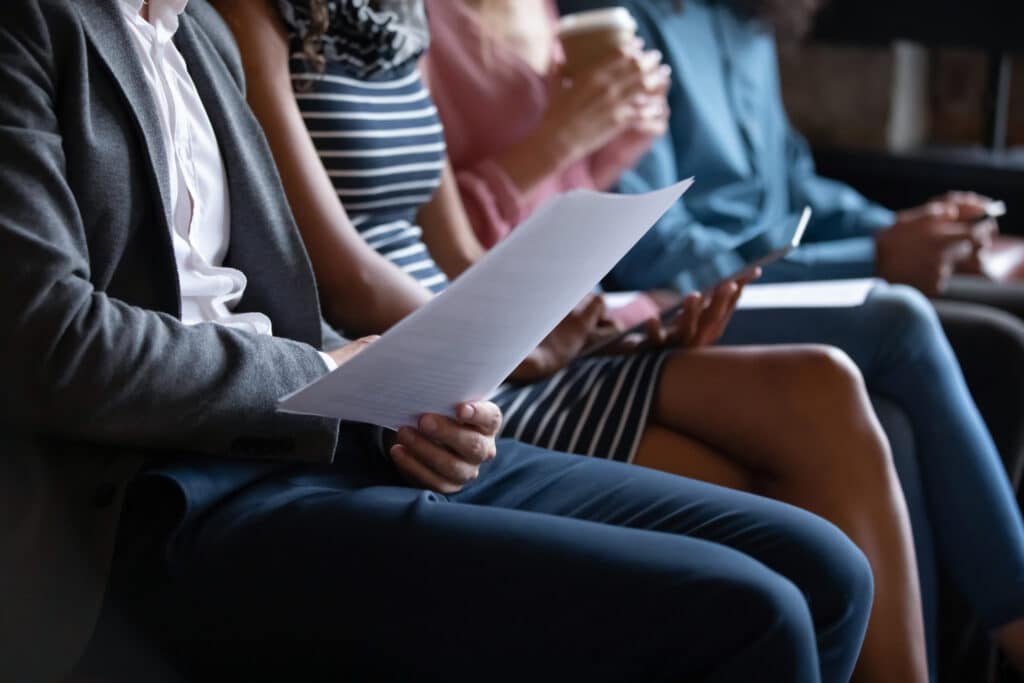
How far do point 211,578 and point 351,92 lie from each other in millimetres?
533

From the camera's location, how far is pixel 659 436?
1212 millimetres

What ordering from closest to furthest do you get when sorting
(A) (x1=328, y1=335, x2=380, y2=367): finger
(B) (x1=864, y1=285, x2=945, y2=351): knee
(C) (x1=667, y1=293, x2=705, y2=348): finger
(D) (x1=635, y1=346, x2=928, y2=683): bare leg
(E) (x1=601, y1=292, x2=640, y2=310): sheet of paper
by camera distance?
(A) (x1=328, y1=335, x2=380, y2=367): finger
(D) (x1=635, y1=346, x2=928, y2=683): bare leg
(C) (x1=667, y1=293, x2=705, y2=348): finger
(B) (x1=864, y1=285, x2=945, y2=351): knee
(E) (x1=601, y1=292, x2=640, y2=310): sheet of paper

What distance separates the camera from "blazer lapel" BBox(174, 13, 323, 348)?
1.00 meters

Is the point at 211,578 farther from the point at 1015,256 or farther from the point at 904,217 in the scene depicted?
the point at 1015,256

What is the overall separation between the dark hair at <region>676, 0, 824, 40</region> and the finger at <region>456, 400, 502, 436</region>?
1278 mm

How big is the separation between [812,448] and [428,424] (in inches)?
17.3

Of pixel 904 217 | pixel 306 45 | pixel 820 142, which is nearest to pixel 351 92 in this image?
pixel 306 45

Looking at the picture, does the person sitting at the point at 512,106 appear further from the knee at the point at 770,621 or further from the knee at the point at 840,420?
the knee at the point at 770,621

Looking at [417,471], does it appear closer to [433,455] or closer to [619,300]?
[433,455]

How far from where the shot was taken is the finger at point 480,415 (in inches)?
34.7

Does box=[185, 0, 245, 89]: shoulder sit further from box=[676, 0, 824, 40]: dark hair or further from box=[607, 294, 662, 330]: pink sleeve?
box=[676, 0, 824, 40]: dark hair

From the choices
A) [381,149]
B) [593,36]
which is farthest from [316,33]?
[593,36]

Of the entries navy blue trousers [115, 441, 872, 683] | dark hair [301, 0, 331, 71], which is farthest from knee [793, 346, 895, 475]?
dark hair [301, 0, 331, 71]

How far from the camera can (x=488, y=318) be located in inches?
31.4
